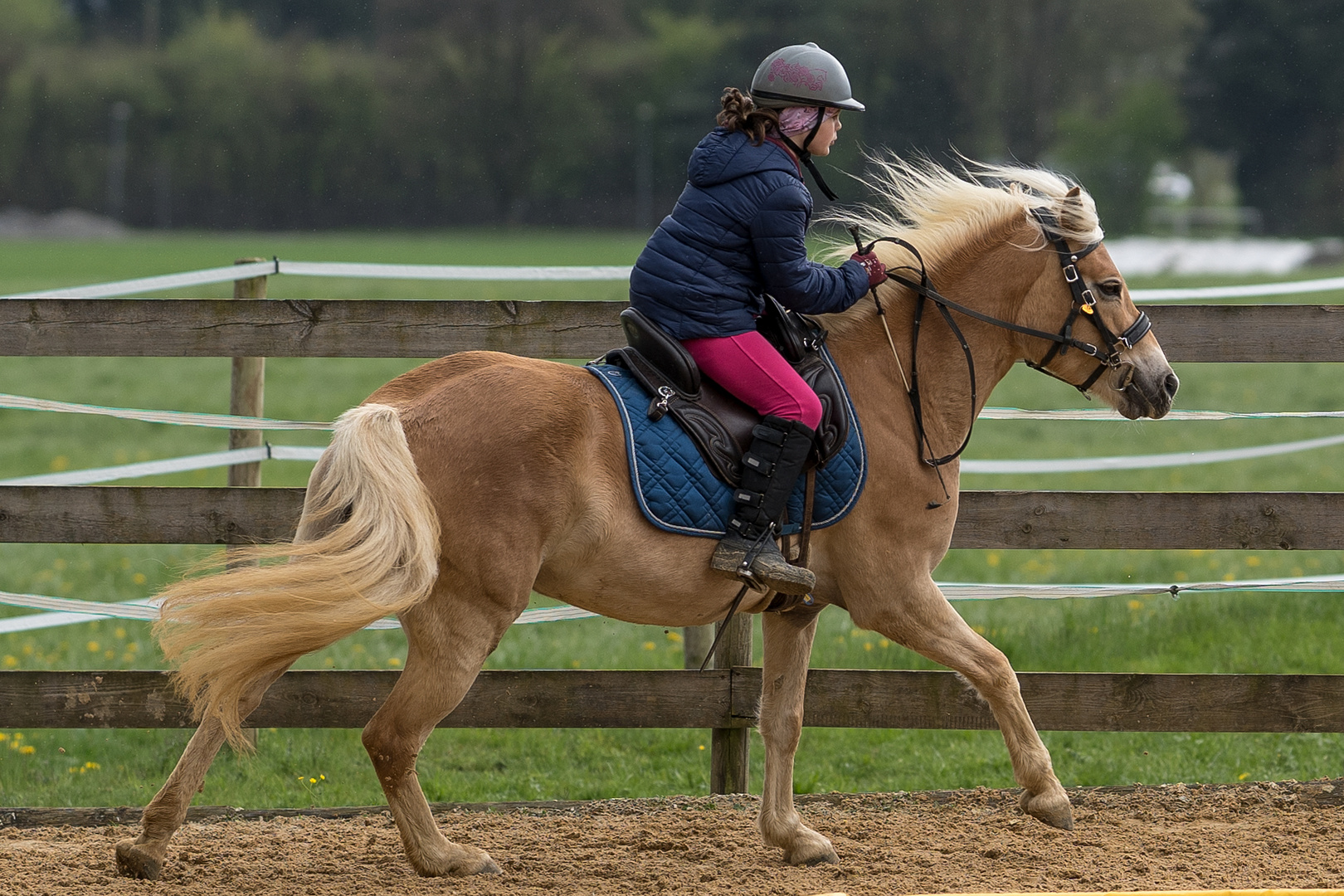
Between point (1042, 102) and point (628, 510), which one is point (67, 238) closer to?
point (1042, 102)

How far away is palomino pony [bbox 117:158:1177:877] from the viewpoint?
3906mm

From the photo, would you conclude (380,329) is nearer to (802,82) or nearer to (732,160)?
(732,160)

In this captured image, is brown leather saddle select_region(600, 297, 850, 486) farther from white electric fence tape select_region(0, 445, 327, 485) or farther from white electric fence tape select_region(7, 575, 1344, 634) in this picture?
white electric fence tape select_region(0, 445, 327, 485)

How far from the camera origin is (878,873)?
173 inches

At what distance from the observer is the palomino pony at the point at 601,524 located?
391 cm

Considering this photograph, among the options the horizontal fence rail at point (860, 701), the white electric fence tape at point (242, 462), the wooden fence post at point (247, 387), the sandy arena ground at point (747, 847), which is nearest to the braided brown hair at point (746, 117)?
the white electric fence tape at point (242, 462)

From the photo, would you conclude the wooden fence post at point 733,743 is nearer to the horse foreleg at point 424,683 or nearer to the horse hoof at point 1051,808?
Answer: the horse hoof at point 1051,808

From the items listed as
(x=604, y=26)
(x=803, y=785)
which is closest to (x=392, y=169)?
(x=604, y=26)

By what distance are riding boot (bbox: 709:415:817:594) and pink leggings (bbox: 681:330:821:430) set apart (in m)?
0.04

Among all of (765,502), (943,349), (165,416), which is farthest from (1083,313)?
(165,416)

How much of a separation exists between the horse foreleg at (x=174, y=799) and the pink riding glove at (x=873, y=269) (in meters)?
2.21

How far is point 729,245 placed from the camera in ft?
13.8

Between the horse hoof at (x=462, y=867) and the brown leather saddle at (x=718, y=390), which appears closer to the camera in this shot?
the brown leather saddle at (x=718, y=390)

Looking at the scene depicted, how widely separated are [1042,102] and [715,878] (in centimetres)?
6773
